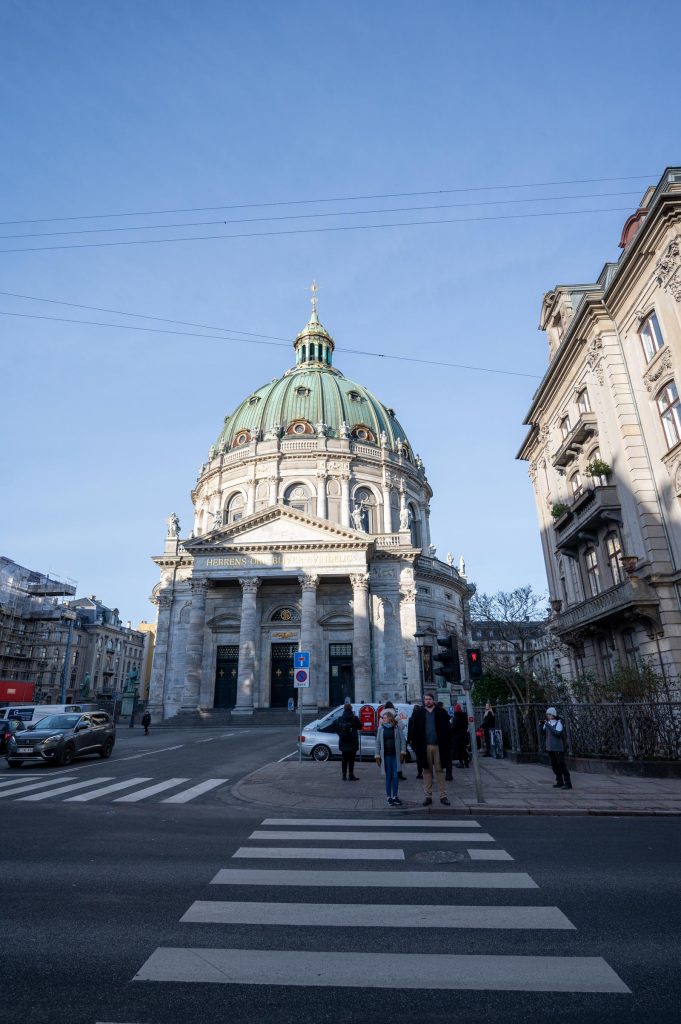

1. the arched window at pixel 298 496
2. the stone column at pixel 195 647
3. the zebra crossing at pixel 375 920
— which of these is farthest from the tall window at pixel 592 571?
the arched window at pixel 298 496

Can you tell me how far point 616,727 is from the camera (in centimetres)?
1533

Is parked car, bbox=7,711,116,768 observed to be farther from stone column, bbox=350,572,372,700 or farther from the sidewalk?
stone column, bbox=350,572,372,700

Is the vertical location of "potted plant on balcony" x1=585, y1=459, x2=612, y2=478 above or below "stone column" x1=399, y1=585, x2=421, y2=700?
above

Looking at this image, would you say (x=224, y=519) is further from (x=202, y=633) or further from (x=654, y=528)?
(x=654, y=528)

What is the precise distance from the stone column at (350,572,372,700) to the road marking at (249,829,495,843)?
34612 mm

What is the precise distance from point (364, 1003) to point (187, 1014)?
109cm

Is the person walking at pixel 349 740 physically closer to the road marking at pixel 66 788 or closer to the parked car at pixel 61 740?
the road marking at pixel 66 788

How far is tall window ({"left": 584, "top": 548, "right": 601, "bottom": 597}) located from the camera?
25.3 m

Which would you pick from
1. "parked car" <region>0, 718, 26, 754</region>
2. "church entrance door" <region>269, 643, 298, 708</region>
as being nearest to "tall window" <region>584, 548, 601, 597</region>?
"parked car" <region>0, 718, 26, 754</region>

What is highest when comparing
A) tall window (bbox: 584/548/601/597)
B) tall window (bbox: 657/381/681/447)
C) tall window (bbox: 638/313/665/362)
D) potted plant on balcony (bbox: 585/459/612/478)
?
tall window (bbox: 638/313/665/362)

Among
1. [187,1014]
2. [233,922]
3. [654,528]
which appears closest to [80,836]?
[233,922]

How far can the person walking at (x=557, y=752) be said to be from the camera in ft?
40.3

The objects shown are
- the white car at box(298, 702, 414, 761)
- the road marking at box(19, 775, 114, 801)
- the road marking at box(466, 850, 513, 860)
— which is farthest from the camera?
the white car at box(298, 702, 414, 761)

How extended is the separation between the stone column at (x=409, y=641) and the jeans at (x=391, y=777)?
113 feet
